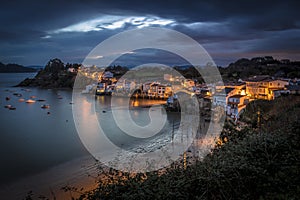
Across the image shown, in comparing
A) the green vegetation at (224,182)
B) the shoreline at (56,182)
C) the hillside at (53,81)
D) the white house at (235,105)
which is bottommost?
the shoreline at (56,182)

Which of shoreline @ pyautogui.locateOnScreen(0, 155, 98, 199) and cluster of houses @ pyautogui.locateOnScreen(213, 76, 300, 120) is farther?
cluster of houses @ pyautogui.locateOnScreen(213, 76, 300, 120)

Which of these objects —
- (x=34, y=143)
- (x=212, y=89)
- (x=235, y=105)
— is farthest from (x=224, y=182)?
(x=212, y=89)

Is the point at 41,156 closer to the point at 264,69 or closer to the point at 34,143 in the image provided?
the point at 34,143

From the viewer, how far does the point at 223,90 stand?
1466 centimetres

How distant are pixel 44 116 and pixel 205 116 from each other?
28.3 feet

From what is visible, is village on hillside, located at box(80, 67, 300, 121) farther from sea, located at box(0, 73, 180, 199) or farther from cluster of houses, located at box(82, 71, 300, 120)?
sea, located at box(0, 73, 180, 199)

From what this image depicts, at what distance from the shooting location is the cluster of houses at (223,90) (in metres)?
12.0

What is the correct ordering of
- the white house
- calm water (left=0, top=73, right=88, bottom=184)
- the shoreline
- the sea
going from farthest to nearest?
1. the white house
2. calm water (left=0, top=73, right=88, bottom=184)
3. the sea
4. the shoreline

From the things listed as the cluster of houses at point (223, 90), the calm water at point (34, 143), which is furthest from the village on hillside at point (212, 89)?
the calm water at point (34, 143)

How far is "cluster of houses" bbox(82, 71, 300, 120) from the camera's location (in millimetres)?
12008

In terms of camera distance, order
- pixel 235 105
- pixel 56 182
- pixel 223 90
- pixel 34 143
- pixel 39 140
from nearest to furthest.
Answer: pixel 56 182, pixel 34 143, pixel 39 140, pixel 235 105, pixel 223 90

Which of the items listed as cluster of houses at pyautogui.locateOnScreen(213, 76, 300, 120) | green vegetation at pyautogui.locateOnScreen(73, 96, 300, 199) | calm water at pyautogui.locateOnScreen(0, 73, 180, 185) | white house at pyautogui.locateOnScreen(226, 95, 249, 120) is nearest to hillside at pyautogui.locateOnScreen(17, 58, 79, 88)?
calm water at pyautogui.locateOnScreen(0, 73, 180, 185)

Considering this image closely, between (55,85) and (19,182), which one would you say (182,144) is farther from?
(55,85)

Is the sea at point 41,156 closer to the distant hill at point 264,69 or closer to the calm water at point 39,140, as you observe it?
the calm water at point 39,140
